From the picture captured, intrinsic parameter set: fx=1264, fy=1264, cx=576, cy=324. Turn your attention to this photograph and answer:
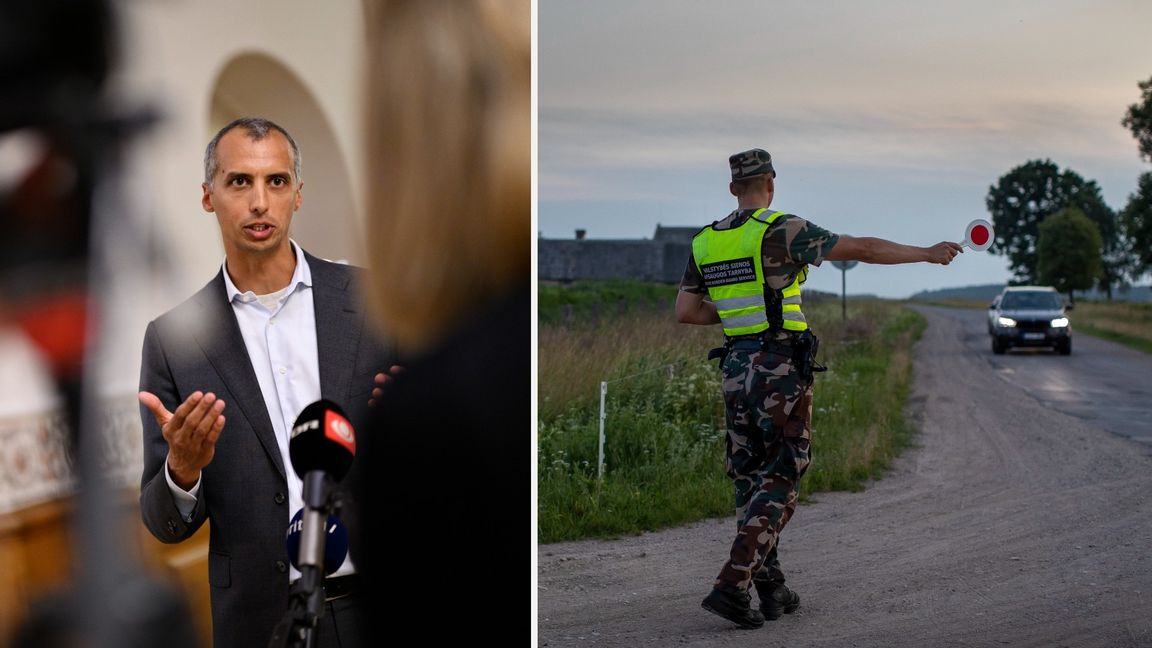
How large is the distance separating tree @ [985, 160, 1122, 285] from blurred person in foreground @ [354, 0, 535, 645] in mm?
3458

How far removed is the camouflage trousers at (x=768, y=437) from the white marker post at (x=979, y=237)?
45.8 inches

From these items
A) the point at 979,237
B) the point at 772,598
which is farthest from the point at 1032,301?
the point at 979,237

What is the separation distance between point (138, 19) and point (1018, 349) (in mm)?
12807

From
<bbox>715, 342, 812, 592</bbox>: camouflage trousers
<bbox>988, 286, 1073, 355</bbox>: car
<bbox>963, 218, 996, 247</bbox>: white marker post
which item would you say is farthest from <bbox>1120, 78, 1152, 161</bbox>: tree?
<bbox>988, 286, 1073, 355</bbox>: car

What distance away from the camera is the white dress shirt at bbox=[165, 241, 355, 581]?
2793 millimetres

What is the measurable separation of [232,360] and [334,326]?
25cm

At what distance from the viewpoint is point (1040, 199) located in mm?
6113

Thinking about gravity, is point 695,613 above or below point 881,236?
below

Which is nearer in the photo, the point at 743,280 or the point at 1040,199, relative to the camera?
the point at 743,280

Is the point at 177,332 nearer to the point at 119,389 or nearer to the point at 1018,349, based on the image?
the point at 119,389

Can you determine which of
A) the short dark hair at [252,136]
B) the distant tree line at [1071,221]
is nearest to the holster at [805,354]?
the distant tree line at [1071,221]

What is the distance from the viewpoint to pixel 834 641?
4617 mm

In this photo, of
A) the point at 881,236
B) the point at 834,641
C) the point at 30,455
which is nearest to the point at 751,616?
the point at 834,641

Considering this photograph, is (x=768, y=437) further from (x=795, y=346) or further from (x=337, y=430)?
(x=337, y=430)
